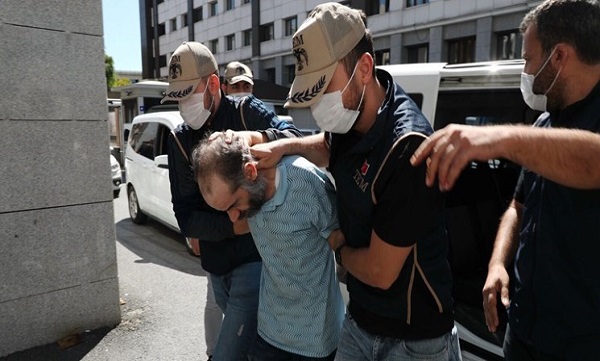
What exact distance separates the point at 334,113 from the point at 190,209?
3.56ft

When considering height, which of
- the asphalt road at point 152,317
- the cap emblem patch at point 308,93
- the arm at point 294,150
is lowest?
the asphalt road at point 152,317

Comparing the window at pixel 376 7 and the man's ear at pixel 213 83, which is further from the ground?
the window at pixel 376 7

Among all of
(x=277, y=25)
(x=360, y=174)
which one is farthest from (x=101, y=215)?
(x=277, y=25)

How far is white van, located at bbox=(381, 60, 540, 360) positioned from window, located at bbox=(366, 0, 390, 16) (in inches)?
876

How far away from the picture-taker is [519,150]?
109 cm

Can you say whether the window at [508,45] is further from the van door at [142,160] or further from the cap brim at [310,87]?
the cap brim at [310,87]

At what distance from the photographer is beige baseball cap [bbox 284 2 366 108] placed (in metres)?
1.42

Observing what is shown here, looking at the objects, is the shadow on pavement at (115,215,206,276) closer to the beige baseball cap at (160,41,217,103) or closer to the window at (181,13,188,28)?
the beige baseball cap at (160,41,217,103)

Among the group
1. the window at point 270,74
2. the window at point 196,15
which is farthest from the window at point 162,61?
the window at point 270,74

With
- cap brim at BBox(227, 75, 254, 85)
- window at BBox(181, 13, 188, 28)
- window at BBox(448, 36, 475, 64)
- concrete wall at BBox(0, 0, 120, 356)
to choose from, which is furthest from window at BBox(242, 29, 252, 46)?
concrete wall at BBox(0, 0, 120, 356)

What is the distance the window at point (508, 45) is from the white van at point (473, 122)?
59.0 ft

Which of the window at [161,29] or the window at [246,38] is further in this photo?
the window at [161,29]

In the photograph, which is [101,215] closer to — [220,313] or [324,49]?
[220,313]

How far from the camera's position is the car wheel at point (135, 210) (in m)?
7.85
